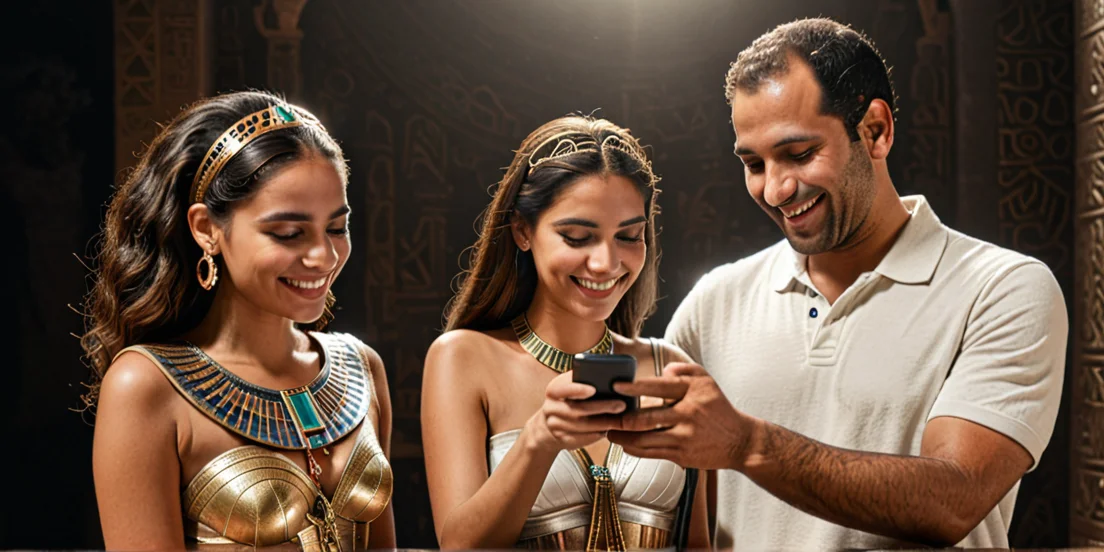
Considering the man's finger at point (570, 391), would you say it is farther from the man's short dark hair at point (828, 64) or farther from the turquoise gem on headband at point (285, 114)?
the man's short dark hair at point (828, 64)

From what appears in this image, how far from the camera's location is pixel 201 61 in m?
4.46

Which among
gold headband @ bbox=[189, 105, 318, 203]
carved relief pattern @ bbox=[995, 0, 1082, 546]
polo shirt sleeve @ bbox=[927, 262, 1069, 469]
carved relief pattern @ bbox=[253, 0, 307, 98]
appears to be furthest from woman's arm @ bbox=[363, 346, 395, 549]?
carved relief pattern @ bbox=[995, 0, 1082, 546]

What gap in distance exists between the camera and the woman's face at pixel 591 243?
246 cm

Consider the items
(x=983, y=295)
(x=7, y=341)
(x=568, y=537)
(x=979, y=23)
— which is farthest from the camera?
(x=979, y=23)

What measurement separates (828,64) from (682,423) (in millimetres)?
1006

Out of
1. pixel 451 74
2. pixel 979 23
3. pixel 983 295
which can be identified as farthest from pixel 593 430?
pixel 979 23

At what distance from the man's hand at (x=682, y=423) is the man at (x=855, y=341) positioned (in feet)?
0.20

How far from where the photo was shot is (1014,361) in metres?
2.47

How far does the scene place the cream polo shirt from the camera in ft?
8.14

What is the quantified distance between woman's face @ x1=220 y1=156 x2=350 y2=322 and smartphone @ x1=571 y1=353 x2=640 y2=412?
0.64 meters

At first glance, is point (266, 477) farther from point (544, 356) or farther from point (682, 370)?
point (682, 370)

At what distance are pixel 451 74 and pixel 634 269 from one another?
2555 mm

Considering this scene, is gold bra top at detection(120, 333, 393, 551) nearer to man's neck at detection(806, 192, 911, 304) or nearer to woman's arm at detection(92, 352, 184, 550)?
woman's arm at detection(92, 352, 184, 550)

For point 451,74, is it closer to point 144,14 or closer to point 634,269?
point 144,14
